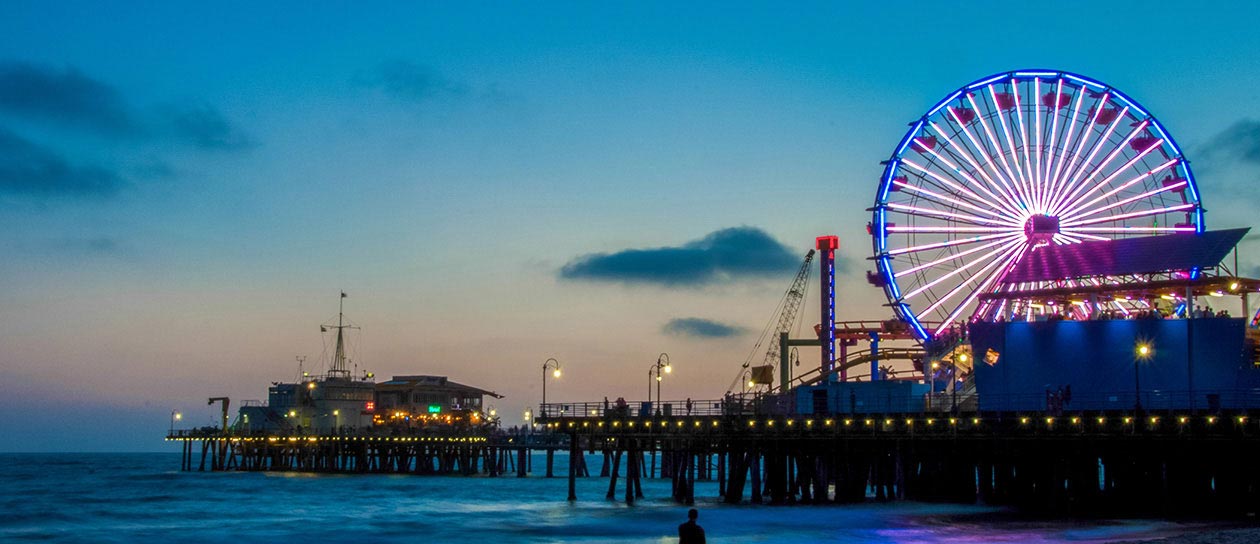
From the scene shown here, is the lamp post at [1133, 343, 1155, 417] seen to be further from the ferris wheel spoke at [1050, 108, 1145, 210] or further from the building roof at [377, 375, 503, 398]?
the building roof at [377, 375, 503, 398]

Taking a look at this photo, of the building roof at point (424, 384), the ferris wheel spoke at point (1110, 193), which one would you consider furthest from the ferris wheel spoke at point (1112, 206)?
the building roof at point (424, 384)

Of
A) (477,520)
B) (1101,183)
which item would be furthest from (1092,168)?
(477,520)

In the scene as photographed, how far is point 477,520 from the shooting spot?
2404 inches

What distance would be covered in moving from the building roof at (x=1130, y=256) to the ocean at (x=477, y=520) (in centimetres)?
1434

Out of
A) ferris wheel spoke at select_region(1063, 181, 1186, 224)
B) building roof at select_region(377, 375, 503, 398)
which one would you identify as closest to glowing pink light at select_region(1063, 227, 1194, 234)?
ferris wheel spoke at select_region(1063, 181, 1186, 224)

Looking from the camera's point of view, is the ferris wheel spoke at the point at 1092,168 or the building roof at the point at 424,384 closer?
the ferris wheel spoke at the point at 1092,168

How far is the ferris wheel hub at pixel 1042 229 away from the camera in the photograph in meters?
69.4

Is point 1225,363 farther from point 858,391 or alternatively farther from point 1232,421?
point 858,391

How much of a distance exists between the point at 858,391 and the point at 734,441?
323 inches

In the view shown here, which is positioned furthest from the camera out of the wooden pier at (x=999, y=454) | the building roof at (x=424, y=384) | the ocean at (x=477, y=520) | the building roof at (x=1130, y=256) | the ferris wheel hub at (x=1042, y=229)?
the building roof at (x=424, y=384)

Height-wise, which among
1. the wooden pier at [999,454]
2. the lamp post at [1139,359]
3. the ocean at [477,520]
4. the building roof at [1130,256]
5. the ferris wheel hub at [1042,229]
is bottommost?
the ocean at [477,520]

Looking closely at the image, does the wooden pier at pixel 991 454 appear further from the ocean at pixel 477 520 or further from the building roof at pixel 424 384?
the building roof at pixel 424 384

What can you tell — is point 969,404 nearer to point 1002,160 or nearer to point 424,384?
point 1002,160

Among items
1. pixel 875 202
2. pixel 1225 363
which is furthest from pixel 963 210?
pixel 1225 363
